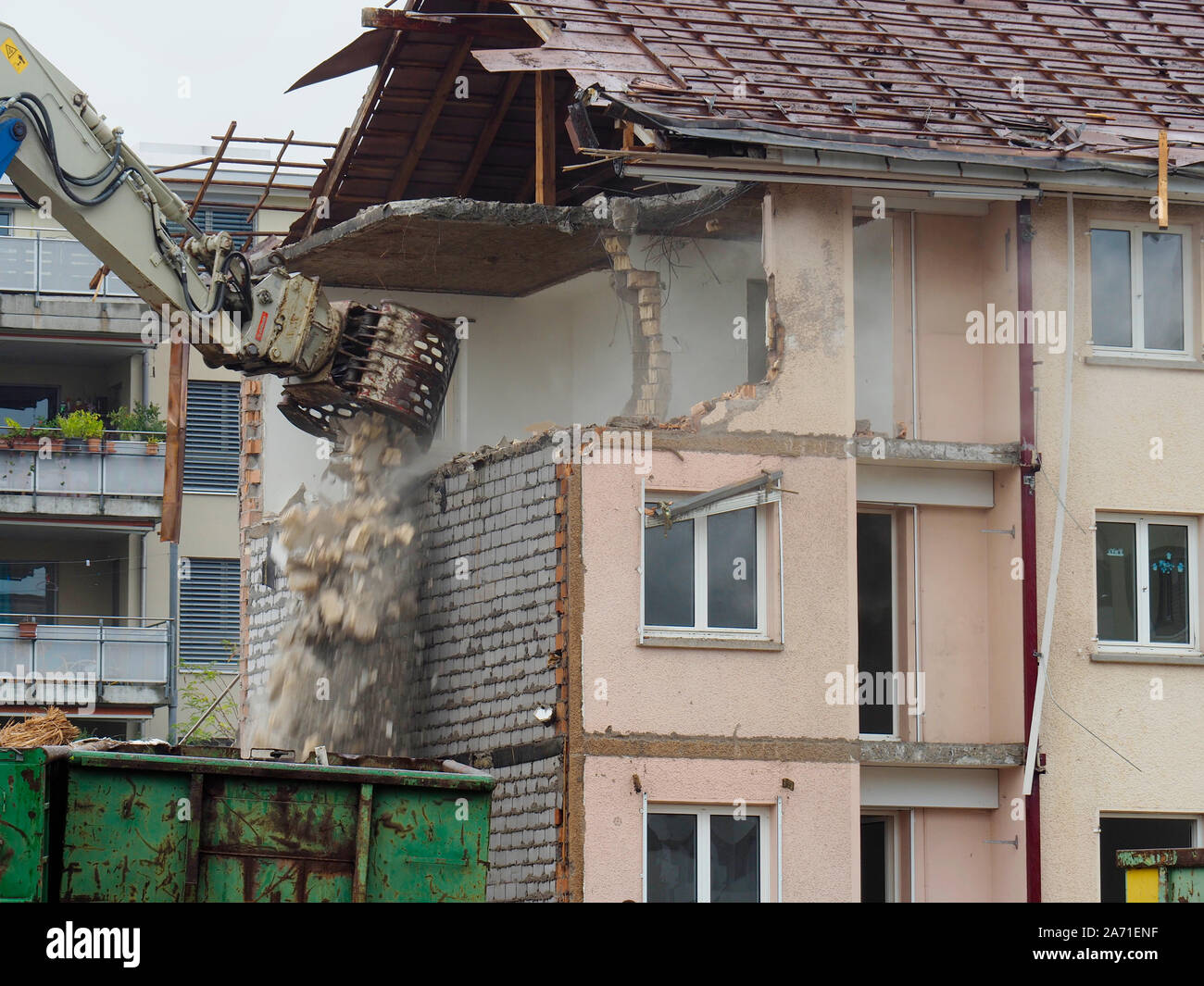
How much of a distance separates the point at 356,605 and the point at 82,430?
17178 mm

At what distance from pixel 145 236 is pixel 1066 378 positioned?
8051 millimetres

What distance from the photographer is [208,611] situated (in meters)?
42.8

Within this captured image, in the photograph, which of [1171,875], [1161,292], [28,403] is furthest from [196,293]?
[28,403]

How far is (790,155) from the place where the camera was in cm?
1788

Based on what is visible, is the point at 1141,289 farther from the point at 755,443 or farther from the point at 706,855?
the point at 706,855

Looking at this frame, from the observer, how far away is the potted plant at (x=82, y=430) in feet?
121

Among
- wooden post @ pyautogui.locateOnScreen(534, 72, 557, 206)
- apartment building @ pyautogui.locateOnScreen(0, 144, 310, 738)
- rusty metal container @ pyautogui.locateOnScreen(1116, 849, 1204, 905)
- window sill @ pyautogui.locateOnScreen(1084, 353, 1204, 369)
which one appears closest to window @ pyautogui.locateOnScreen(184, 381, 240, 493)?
apartment building @ pyautogui.locateOnScreen(0, 144, 310, 738)

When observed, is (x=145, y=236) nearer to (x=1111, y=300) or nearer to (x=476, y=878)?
(x=476, y=878)

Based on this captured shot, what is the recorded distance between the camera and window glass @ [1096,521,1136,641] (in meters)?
19.1

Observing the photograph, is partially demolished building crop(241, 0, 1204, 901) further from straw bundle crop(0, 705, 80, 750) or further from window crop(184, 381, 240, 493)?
window crop(184, 381, 240, 493)

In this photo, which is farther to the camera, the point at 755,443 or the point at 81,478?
the point at 81,478

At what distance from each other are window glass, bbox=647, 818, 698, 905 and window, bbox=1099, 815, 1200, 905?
3.76m
